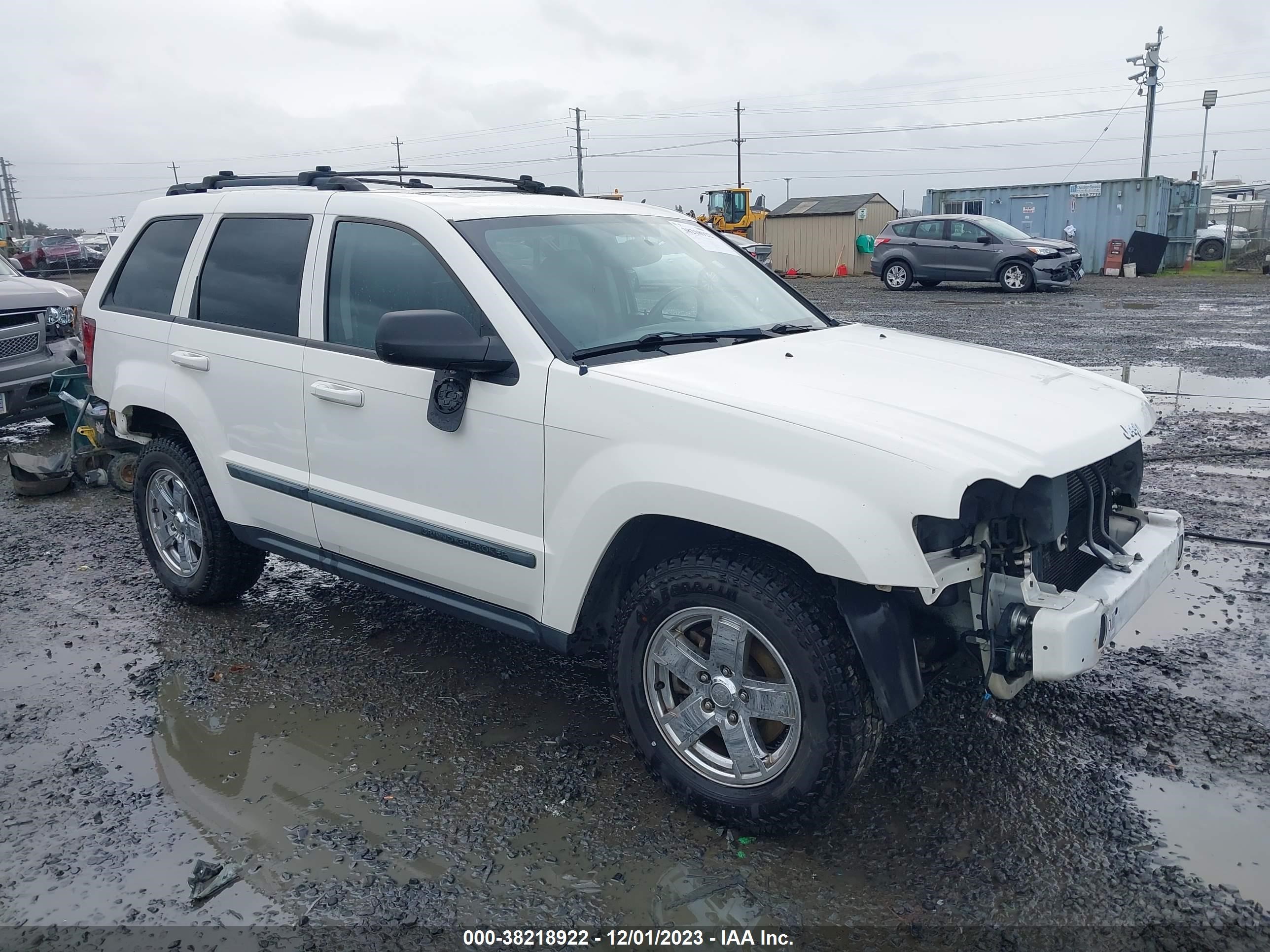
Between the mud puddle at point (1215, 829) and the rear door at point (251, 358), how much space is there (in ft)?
10.5

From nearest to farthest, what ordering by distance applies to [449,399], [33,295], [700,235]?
[449,399] → [700,235] → [33,295]

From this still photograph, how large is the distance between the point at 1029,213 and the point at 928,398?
30896 mm

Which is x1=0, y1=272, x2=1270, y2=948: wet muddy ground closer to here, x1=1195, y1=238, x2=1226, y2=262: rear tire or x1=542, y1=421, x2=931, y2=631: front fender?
x1=542, y1=421, x2=931, y2=631: front fender

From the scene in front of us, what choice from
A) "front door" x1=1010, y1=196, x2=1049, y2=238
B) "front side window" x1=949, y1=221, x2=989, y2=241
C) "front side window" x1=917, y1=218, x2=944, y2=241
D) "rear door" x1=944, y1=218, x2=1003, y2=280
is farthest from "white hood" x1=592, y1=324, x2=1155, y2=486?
"front door" x1=1010, y1=196, x2=1049, y2=238

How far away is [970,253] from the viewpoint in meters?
22.5

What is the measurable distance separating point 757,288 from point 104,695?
321 cm

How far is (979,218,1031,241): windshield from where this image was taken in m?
22.1

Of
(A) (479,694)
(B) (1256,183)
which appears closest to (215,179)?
(A) (479,694)

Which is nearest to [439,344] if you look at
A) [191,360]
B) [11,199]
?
[191,360]

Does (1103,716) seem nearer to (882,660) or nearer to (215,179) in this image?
(882,660)

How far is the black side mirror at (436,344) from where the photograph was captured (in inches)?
126

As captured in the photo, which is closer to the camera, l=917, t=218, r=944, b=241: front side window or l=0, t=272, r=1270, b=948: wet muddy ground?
l=0, t=272, r=1270, b=948: wet muddy ground

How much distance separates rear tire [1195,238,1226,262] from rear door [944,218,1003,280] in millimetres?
14507

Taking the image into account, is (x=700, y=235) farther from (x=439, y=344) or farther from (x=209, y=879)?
(x=209, y=879)
